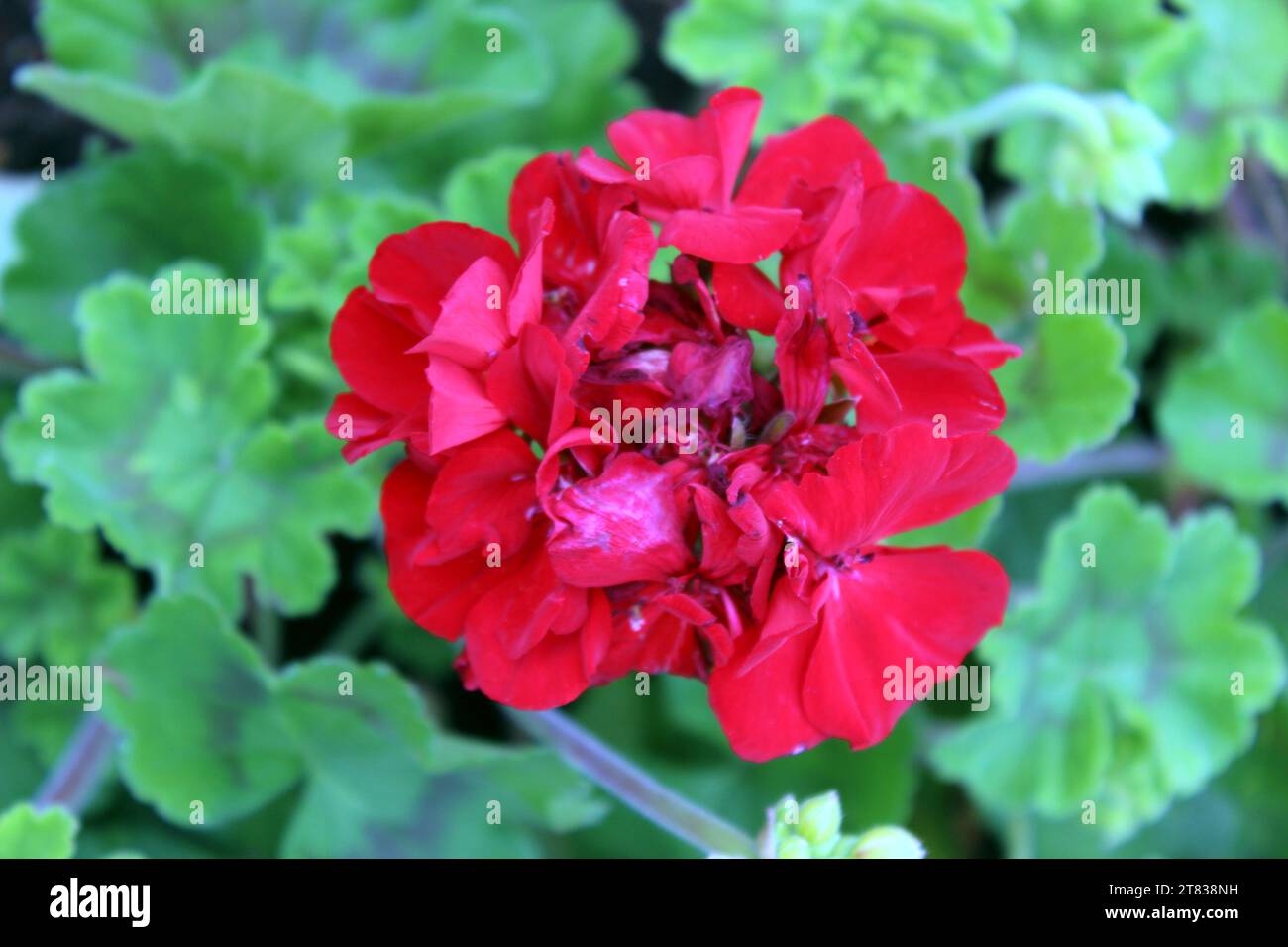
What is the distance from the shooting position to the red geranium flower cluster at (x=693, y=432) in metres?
1.20

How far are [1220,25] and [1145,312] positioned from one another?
0.54 meters

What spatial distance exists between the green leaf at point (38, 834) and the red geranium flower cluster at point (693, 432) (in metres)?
0.68

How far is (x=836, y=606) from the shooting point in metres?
1.36

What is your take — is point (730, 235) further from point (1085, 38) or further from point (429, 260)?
point (1085, 38)

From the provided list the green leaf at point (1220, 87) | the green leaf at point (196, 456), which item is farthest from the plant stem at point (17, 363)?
the green leaf at point (1220, 87)

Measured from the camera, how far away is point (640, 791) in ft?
5.65

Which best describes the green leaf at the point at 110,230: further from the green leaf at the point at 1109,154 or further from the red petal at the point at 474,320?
the green leaf at the point at 1109,154

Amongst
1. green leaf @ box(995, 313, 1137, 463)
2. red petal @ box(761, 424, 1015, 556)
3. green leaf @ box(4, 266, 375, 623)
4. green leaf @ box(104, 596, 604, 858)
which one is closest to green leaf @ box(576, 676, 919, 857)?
green leaf @ box(104, 596, 604, 858)

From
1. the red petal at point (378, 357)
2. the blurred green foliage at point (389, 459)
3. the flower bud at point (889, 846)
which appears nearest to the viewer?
the red petal at point (378, 357)

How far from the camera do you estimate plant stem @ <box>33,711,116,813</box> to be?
196cm

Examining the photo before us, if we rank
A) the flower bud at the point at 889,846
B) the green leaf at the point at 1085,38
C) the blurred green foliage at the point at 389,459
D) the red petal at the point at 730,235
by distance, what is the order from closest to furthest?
the red petal at the point at 730,235, the flower bud at the point at 889,846, the blurred green foliage at the point at 389,459, the green leaf at the point at 1085,38

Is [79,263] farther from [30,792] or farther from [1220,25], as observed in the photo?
[1220,25]
